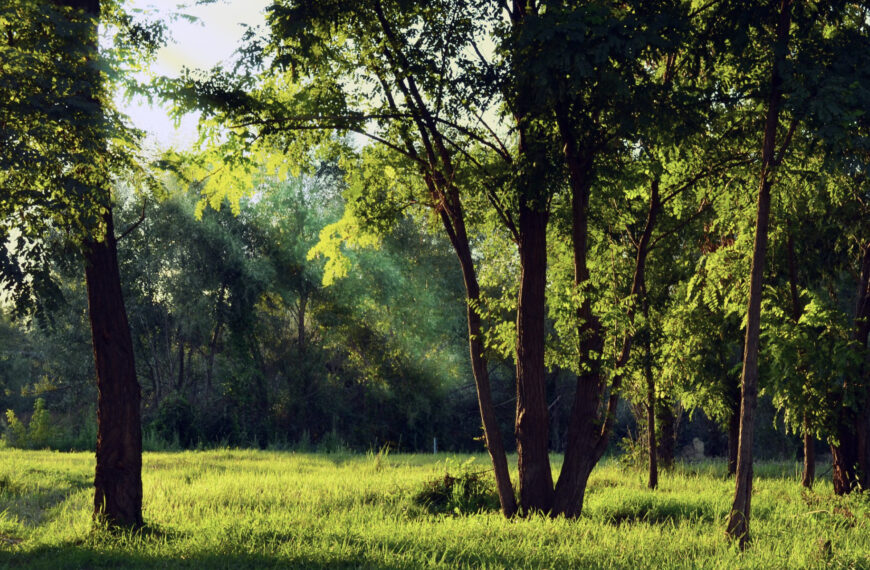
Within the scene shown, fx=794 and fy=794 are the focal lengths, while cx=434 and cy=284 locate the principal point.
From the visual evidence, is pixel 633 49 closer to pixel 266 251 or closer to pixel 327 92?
pixel 327 92

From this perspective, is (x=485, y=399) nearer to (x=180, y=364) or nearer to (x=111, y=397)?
(x=111, y=397)

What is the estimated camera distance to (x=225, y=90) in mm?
11383

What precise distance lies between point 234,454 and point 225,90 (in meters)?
14.7

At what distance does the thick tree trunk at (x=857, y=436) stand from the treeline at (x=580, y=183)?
0.05m

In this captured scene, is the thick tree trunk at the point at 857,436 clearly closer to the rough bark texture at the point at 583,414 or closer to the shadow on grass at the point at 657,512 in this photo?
the shadow on grass at the point at 657,512

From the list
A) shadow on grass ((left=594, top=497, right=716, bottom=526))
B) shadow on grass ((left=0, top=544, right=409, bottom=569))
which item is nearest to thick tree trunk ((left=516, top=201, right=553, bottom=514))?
shadow on grass ((left=594, top=497, right=716, bottom=526))

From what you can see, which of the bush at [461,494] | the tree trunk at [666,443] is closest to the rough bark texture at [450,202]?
the bush at [461,494]

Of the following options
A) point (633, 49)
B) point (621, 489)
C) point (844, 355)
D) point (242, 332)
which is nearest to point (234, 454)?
point (242, 332)

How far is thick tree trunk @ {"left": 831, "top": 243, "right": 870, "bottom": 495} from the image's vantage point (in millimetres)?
15562

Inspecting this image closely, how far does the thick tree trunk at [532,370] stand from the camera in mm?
12547

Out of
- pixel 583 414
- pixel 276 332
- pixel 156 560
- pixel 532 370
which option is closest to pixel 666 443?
pixel 583 414

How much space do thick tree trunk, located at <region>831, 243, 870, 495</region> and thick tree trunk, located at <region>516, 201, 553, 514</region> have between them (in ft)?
22.4

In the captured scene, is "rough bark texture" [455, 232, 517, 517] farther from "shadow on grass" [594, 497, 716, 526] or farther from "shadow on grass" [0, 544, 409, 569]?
"shadow on grass" [0, 544, 409, 569]

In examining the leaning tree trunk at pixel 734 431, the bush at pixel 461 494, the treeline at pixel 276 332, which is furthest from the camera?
the treeline at pixel 276 332
